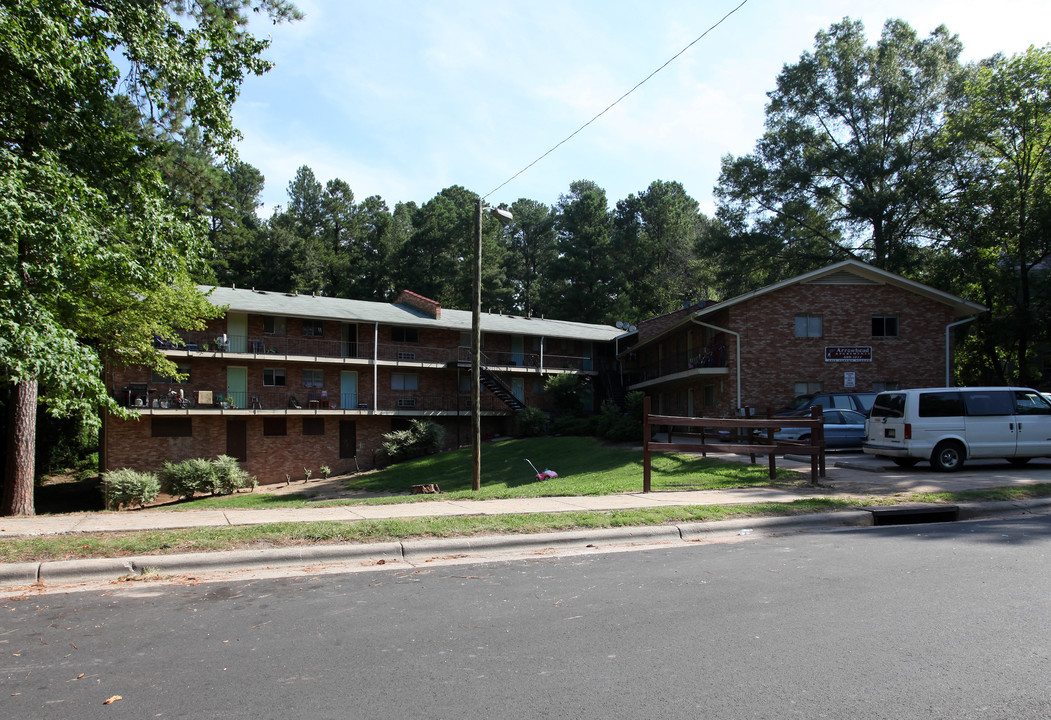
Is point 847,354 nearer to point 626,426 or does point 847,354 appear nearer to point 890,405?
point 626,426

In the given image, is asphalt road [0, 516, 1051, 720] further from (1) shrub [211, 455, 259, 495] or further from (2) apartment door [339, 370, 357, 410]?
(2) apartment door [339, 370, 357, 410]

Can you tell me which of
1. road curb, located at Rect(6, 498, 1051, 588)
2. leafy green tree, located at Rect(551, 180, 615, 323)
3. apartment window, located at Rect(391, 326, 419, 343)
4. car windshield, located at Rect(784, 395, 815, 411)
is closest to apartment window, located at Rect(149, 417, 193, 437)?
apartment window, located at Rect(391, 326, 419, 343)

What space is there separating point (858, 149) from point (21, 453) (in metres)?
42.4

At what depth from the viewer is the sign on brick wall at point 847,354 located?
2811 cm

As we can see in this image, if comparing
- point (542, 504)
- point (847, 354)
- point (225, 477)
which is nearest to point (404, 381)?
point (225, 477)

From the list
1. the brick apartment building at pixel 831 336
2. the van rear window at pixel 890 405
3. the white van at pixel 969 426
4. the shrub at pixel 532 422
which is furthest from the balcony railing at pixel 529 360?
the white van at pixel 969 426

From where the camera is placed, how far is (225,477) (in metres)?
27.2

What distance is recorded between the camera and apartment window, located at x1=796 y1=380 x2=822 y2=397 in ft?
91.6

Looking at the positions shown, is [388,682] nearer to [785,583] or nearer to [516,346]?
[785,583]

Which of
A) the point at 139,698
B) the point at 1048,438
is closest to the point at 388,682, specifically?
the point at 139,698

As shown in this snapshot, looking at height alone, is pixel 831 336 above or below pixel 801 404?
above

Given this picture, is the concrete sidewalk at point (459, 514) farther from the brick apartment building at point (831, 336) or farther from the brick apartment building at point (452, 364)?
the brick apartment building at point (452, 364)

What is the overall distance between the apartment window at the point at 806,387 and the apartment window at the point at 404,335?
19.4m

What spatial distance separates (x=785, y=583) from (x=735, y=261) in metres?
39.5
